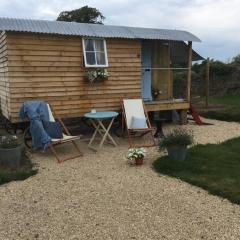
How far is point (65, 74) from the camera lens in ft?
29.3

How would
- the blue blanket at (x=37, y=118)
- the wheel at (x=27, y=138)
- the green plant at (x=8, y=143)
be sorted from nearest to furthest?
1. the green plant at (x=8, y=143)
2. the blue blanket at (x=37, y=118)
3. the wheel at (x=27, y=138)

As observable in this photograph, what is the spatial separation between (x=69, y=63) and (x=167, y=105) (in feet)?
10.6

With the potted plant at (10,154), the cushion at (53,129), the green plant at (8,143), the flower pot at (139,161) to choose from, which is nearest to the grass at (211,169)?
the flower pot at (139,161)

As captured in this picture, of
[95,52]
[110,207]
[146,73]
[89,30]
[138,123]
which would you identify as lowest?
[110,207]

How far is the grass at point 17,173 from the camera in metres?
5.94

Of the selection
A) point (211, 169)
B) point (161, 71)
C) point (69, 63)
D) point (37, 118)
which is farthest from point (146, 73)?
point (211, 169)

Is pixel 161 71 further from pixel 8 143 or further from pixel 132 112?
pixel 8 143

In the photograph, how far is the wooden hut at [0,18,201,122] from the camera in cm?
837

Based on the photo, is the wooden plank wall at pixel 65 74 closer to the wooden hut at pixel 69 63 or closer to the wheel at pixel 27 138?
the wooden hut at pixel 69 63

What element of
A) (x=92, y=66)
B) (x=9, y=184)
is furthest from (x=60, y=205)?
(x=92, y=66)

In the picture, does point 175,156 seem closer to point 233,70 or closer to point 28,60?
point 28,60

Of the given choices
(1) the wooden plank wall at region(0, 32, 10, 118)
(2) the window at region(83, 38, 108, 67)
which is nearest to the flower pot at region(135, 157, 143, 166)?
(2) the window at region(83, 38, 108, 67)

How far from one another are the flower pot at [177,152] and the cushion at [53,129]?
2.33 meters

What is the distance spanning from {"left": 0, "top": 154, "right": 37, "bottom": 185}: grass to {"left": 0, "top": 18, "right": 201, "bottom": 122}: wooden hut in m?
1.99
